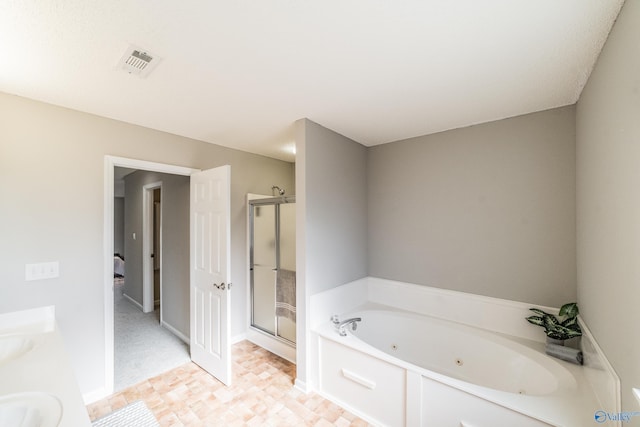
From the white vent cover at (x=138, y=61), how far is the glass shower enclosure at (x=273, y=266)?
1.55 metres

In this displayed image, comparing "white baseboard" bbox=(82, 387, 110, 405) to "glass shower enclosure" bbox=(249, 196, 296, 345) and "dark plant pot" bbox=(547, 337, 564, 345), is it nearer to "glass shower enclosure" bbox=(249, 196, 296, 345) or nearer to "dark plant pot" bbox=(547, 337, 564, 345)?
"glass shower enclosure" bbox=(249, 196, 296, 345)

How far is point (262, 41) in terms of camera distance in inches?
50.0

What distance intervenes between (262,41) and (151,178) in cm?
320

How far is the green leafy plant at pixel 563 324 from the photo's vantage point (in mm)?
1750

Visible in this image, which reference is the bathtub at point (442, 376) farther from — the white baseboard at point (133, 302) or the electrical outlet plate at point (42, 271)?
the white baseboard at point (133, 302)

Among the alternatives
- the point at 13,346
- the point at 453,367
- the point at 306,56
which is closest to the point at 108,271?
the point at 13,346

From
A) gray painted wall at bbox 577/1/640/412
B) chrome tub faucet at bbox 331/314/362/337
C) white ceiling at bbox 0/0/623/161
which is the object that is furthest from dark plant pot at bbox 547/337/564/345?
white ceiling at bbox 0/0/623/161

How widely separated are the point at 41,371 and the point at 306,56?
1.91 m

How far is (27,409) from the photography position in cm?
91

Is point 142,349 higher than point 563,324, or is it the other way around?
point 563,324

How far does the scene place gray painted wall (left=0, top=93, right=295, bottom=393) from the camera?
1.73m

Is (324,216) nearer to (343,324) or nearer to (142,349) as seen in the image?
(343,324)

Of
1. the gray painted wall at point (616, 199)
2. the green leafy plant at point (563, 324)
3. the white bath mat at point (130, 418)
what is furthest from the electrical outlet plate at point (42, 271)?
the green leafy plant at point (563, 324)

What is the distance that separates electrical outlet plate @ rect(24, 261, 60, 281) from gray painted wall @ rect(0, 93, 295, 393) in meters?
0.03
